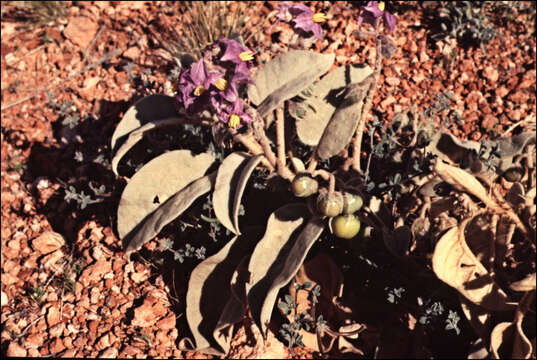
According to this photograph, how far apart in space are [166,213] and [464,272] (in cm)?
111

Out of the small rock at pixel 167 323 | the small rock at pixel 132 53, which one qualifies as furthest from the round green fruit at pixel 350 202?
the small rock at pixel 132 53

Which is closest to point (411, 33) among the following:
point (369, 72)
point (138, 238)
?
point (369, 72)

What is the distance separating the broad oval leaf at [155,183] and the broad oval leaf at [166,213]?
2.1 inches

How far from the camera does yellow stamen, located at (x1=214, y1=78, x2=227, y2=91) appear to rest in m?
1.83

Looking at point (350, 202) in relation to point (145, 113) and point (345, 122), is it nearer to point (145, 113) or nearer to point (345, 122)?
point (345, 122)

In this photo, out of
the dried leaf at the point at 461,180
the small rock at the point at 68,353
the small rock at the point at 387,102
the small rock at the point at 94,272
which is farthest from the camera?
the small rock at the point at 387,102

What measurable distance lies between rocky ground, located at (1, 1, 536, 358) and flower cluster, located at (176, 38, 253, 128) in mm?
696

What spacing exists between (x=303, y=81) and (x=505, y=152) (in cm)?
97

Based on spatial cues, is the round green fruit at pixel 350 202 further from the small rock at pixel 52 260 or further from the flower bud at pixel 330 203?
the small rock at pixel 52 260

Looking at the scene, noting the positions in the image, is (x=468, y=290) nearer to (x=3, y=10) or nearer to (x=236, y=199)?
(x=236, y=199)

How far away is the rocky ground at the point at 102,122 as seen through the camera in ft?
8.17

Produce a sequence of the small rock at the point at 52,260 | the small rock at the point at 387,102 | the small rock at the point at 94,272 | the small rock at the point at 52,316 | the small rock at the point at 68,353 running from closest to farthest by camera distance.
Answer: the small rock at the point at 68,353 → the small rock at the point at 52,316 → the small rock at the point at 94,272 → the small rock at the point at 52,260 → the small rock at the point at 387,102

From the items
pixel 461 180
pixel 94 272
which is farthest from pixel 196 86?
pixel 94 272

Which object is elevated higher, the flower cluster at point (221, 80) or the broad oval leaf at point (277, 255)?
the flower cluster at point (221, 80)
